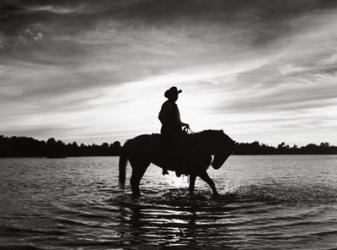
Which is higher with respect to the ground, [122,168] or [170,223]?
[122,168]

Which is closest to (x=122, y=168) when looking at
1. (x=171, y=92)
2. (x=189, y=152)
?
(x=189, y=152)

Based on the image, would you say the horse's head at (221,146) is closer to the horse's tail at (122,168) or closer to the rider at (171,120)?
the rider at (171,120)

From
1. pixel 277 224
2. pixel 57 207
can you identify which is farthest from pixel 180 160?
pixel 277 224

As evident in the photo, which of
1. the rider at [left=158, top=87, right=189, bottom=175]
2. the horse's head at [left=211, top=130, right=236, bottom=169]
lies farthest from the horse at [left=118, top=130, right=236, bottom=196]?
the rider at [left=158, top=87, right=189, bottom=175]

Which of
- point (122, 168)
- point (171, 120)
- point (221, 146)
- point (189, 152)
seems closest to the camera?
point (171, 120)

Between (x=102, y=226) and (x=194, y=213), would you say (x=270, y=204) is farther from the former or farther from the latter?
(x=102, y=226)

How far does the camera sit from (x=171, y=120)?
44.2ft

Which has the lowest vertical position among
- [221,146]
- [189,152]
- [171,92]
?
[189,152]

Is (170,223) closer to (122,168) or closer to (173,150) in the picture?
(173,150)

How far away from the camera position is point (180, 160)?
13.9m

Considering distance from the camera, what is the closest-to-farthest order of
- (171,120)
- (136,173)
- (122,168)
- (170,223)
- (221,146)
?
(170,223) < (171,120) < (221,146) < (136,173) < (122,168)

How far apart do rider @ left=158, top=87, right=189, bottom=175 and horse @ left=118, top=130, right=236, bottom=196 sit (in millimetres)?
308

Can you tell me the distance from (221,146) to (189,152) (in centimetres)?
129

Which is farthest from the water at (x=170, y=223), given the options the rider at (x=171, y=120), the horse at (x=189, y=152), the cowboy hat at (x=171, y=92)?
the cowboy hat at (x=171, y=92)
